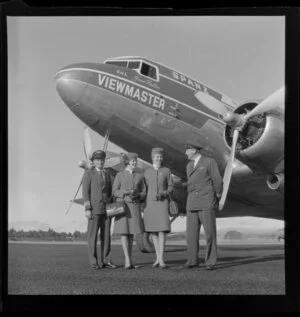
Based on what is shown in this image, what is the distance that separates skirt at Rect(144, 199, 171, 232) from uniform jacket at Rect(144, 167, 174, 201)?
12 centimetres

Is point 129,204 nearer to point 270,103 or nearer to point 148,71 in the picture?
point 270,103

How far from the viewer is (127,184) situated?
7.94 m

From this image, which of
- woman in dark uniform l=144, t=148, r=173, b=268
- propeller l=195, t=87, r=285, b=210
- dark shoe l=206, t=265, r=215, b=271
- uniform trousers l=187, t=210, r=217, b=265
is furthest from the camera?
propeller l=195, t=87, r=285, b=210

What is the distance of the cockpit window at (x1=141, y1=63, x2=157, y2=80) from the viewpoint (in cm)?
1072

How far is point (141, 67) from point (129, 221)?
3984 millimetres

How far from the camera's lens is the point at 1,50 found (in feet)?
24.6

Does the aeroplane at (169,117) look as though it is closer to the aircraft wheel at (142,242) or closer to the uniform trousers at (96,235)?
the aircraft wheel at (142,242)

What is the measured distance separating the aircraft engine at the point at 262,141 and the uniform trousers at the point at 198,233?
247 centimetres

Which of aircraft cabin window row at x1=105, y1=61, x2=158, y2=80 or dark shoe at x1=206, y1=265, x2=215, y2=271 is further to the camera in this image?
aircraft cabin window row at x1=105, y1=61, x2=158, y2=80

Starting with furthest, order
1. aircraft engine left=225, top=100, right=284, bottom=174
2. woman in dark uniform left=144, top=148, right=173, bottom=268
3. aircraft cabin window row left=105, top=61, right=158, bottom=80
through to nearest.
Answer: aircraft cabin window row left=105, top=61, right=158, bottom=80 → aircraft engine left=225, top=100, right=284, bottom=174 → woman in dark uniform left=144, top=148, right=173, bottom=268

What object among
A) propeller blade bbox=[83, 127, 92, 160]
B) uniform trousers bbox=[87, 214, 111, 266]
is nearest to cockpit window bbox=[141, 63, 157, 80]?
propeller blade bbox=[83, 127, 92, 160]

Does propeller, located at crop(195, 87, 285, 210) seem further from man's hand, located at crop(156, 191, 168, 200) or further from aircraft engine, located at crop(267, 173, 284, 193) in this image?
aircraft engine, located at crop(267, 173, 284, 193)
